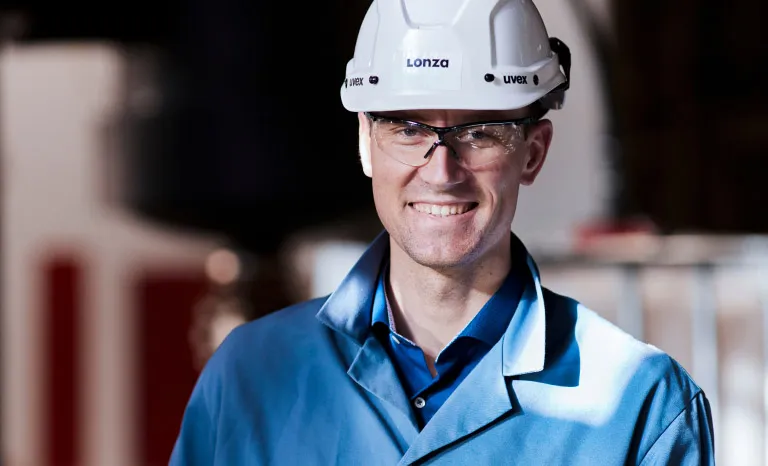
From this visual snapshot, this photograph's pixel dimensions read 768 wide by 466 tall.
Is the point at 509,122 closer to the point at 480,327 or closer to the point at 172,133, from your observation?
the point at 480,327

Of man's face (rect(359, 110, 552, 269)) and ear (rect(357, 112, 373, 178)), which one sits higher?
ear (rect(357, 112, 373, 178))

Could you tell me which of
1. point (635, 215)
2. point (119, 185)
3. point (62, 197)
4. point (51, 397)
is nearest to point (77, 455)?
point (51, 397)

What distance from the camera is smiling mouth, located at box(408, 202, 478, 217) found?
43.4 inches

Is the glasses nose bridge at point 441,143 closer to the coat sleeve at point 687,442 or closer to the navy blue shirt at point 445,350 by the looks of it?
the navy blue shirt at point 445,350

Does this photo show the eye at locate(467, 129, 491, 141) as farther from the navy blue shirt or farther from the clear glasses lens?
the navy blue shirt

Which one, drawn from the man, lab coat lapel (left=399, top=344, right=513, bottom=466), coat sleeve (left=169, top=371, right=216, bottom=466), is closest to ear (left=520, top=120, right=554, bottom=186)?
the man

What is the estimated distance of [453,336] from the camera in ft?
3.92

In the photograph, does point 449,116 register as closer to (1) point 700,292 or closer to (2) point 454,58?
(2) point 454,58

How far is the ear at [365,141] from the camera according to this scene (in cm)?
120

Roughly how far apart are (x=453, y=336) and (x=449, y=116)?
25cm

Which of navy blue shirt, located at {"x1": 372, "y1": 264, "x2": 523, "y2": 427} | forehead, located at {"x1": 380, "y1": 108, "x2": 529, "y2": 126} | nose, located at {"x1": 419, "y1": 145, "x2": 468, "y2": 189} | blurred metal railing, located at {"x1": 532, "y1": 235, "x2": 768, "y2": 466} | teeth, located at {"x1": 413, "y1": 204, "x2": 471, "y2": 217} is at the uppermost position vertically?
forehead, located at {"x1": 380, "y1": 108, "x2": 529, "y2": 126}

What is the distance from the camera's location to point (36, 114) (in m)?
5.29

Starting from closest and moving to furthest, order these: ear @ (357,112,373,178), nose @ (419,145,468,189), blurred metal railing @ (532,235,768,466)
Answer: nose @ (419,145,468,189) → ear @ (357,112,373,178) → blurred metal railing @ (532,235,768,466)

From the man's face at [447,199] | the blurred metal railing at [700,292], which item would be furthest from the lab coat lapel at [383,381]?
the blurred metal railing at [700,292]
